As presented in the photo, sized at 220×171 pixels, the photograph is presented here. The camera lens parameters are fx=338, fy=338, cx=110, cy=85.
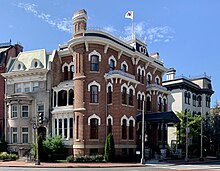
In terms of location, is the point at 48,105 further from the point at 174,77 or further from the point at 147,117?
the point at 174,77

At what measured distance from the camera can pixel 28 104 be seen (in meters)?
42.3

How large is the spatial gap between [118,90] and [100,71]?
2937 mm

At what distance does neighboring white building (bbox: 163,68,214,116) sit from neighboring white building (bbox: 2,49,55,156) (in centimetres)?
2565

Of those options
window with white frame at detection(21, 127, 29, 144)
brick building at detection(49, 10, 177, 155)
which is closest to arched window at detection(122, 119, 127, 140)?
brick building at detection(49, 10, 177, 155)

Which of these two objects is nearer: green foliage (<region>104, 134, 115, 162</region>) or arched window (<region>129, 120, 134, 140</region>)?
green foliage (<region>104, 134, 115, 162</region>)

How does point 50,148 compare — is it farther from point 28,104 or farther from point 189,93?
point 189,93

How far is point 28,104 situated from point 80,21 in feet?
40.5

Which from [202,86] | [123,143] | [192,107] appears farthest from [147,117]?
[202,86]

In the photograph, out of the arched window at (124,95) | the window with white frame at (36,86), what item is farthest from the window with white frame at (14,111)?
the arched window at (124,95)

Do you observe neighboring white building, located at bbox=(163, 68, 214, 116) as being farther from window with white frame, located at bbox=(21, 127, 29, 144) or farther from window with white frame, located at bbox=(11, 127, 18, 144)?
window with white frame, located at bbox=(11, 127, 18, 144)

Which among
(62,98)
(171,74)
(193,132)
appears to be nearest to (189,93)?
(171,74)

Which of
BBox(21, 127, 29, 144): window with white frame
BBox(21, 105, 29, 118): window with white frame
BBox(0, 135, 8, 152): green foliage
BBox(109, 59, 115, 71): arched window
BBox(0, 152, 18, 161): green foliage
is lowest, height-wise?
BBox(0, 152, 18, 161): green foliage

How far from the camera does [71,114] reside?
3909 centimetres

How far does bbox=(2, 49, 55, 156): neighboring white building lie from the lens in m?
41.7
